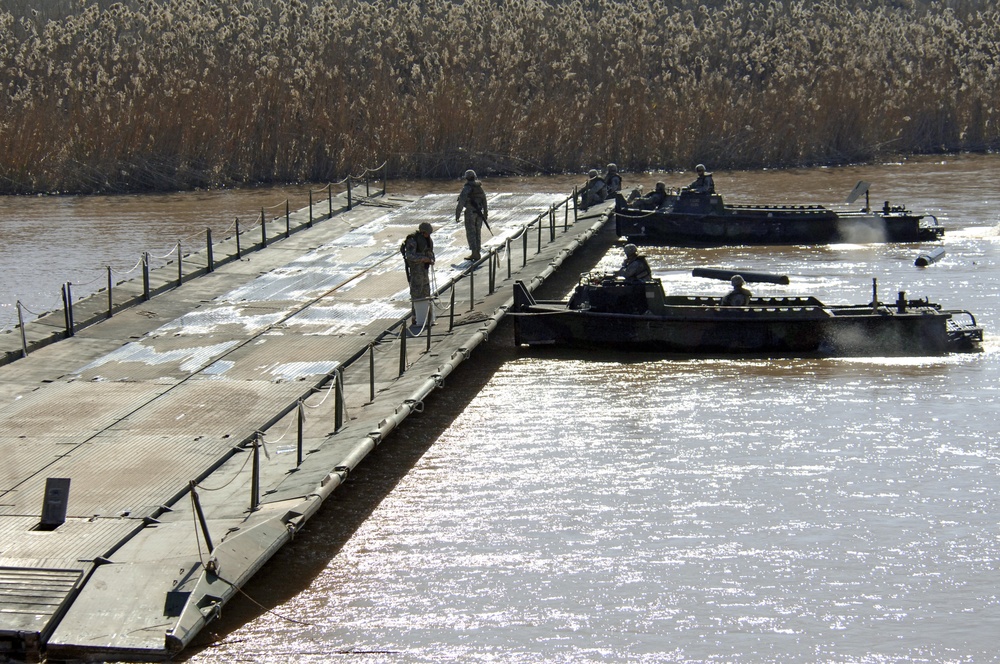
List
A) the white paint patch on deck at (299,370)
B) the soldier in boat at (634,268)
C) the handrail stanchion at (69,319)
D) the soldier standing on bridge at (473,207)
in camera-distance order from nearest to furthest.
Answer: the white paint patch on deck at (299,370) < the handrail stanchion at (69,319) < the soldier in boat at (634,268) < the soldier standing on bridge at (473,207)

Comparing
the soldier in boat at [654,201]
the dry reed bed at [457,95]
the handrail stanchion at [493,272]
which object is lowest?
the handrail stanchion at [493,272]

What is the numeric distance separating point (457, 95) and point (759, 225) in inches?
446

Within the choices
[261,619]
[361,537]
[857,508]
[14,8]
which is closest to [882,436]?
[857,508]

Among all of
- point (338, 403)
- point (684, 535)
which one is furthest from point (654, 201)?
point (684, 535)

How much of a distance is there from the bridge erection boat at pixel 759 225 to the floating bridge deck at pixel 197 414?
3867 millimetres

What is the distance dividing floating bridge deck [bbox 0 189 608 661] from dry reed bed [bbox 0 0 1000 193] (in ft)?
37.0

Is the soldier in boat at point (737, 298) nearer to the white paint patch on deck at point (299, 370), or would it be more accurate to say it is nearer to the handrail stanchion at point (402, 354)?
the handrail stanchion at point (402, 354)

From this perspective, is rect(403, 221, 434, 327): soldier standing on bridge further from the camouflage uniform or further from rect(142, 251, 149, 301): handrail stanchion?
rect(142, 251, 149, 301): handrail stanchion

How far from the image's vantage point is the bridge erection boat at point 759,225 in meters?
30.1

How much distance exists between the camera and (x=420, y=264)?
20062 mm

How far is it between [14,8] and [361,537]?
4574 centimetres

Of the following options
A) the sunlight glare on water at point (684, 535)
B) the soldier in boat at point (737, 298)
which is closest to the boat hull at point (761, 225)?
the soldier in boat at point (737, 298)

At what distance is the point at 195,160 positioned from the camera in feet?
124

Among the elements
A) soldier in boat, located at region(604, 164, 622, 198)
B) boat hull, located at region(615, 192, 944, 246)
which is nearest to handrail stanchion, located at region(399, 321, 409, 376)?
boat hull, located at region(615, 192, 944, 246)
